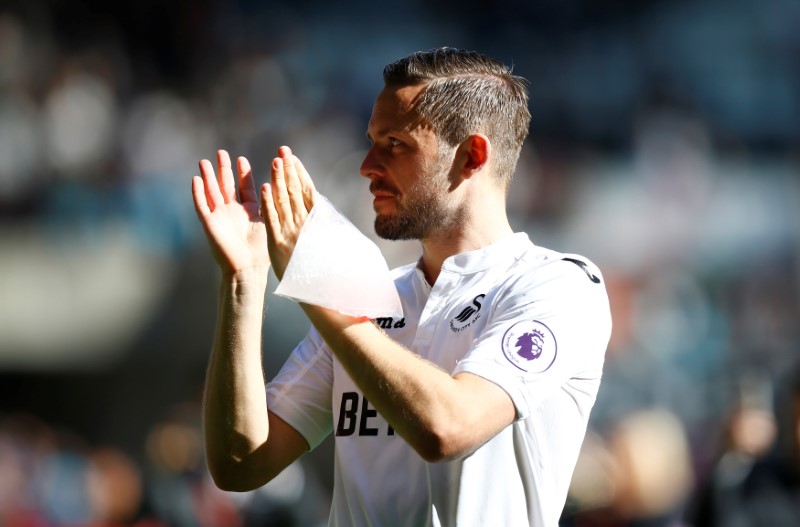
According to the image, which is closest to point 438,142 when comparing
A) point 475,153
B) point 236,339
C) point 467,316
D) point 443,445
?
point 475,153

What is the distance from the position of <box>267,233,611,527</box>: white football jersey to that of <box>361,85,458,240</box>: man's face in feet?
0.45

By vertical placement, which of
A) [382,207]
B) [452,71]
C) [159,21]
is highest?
[159,21]

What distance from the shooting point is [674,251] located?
10.0 metres

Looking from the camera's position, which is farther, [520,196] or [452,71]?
[520,196]

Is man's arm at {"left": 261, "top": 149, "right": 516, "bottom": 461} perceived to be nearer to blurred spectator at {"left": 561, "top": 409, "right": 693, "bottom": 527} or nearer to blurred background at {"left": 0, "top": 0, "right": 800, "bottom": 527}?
blurred spectator at {"left": 561, "top": 409, "right": 693, "bottom": 527}

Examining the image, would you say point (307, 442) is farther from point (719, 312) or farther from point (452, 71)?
point (719, 312)

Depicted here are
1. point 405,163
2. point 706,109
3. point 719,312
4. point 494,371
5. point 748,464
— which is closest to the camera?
point 494,371

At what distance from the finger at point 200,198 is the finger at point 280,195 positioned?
0.82 feet

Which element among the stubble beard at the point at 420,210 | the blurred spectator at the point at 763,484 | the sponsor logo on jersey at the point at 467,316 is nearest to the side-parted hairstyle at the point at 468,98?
the stubble beard at the point at 420,210

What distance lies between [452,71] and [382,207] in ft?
1.36

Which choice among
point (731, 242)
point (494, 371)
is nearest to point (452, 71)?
point (494, 371)

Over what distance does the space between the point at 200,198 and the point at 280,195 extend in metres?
0.30

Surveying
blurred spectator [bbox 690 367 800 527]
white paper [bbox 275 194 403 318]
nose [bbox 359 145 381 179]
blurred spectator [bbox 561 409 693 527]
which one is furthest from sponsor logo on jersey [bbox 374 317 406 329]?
blurred spectator [bbox 690 367 800 527]

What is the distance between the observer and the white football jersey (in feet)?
7.81
